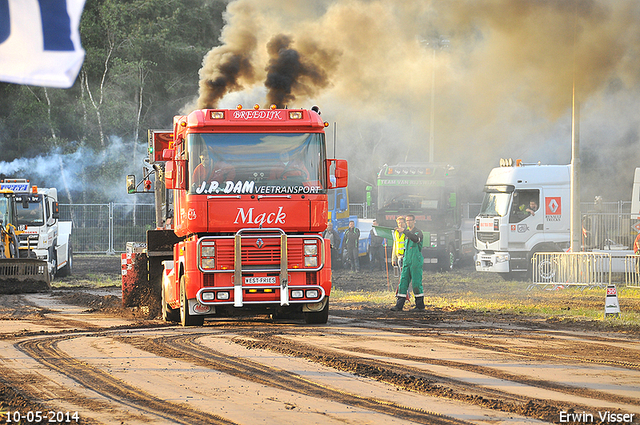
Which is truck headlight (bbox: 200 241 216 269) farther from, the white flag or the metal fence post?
the metal fence post

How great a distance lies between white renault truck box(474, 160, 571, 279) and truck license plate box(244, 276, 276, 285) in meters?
13.5

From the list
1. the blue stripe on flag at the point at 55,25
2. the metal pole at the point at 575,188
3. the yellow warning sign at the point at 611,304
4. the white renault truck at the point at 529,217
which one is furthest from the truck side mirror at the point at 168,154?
the white renault truck at the point at 529,217

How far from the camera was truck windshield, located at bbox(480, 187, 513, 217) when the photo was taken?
80.0ft

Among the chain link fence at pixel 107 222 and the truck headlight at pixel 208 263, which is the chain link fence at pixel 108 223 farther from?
the truck headlight at pixel 208 263

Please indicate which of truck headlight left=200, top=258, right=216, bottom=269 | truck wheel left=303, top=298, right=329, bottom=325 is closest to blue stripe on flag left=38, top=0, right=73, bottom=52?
truck headlight left=200, top=258, right=216, bottom=269

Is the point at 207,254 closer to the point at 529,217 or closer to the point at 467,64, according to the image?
the point at 529,217

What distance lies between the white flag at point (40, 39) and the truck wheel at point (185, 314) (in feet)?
12.7

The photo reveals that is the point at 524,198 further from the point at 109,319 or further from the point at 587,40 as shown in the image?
the point at 109,319

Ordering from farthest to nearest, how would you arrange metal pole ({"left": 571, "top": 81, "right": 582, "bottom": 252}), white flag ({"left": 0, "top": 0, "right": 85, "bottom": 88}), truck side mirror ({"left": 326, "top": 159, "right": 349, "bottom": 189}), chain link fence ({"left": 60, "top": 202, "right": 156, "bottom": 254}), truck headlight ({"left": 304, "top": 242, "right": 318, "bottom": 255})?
chain link fence ({"left": 60, "top": 202, "right": 156, "bottom": 254}) → metal pole ({"left": 571, "top": 81, "right": 582, "bottom": 252}) → white flag ({"left": 0, "top": 0, "right": 85, "bottom": 88}) → truck side mirror ({"left": 326, "top": 159, "right": 349, "bottom": 189}) → truck headlight ({"left": 304, "top": 242, "right": 318, "bottom": 255})

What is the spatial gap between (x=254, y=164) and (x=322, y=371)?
14.2ft

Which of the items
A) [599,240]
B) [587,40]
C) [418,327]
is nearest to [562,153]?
[599,240]

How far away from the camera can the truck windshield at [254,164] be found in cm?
1185

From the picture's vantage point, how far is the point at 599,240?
2584 cm

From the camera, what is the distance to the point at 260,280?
39.1ft
